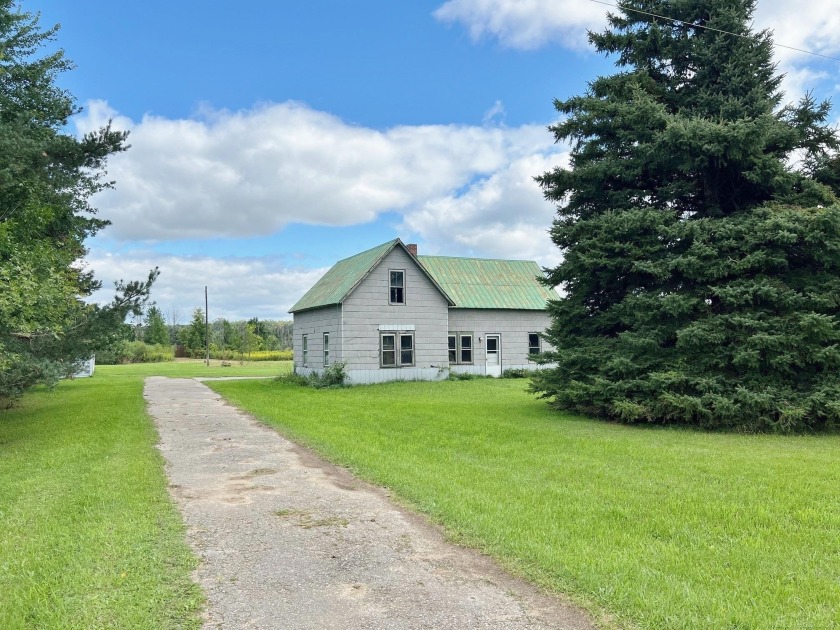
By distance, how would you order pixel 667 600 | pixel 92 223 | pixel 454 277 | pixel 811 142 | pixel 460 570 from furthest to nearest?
pixel 454 277 → pixel 92 223 → pixel 811 142 → pixel 460 570 → pixel 667 600

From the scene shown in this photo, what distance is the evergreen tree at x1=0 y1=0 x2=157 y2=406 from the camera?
35.0 feet

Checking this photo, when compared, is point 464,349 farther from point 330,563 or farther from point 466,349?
point 330,563

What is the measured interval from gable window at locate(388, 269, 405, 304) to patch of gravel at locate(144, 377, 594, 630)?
16844 mm

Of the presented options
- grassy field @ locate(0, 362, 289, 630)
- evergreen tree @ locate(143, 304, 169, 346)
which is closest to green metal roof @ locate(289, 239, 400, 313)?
grassy field @ locate(0, 362, 289, 630)

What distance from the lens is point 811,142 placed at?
527 inches

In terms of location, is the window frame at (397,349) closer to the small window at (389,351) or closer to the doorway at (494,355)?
the small window at (389,351)

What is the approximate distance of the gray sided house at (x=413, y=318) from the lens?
24.4 meters

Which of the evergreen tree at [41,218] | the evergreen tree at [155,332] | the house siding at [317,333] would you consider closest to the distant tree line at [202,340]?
the evergreen tree at [155,332]

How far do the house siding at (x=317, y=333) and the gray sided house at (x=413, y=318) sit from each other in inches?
1.7

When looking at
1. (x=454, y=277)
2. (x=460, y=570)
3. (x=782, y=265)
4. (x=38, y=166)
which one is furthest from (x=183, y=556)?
(x=454, y=277)

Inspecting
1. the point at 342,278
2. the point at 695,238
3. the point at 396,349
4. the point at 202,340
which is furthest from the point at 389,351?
the point at 202,340

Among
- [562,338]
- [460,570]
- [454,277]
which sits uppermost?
[454,277]

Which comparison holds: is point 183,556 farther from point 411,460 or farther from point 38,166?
point 38,166

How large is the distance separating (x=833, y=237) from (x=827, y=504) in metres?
7.30
